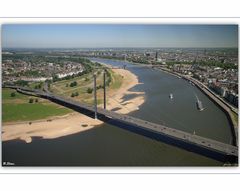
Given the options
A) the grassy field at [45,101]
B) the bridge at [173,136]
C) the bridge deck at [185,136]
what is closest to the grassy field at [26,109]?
the grassy field at [45,101]

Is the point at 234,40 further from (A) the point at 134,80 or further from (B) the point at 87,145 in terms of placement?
(A) the point at 134,80

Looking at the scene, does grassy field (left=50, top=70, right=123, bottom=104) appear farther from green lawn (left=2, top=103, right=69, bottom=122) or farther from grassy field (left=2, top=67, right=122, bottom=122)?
green lawn (left=2, top=103, right=69, bottom=122)

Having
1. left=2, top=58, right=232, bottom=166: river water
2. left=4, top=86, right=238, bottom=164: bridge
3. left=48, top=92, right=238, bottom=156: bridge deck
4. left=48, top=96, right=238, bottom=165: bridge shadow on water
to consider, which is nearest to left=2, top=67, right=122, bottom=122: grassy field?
left=4, top=86, right=238, bottom=164: bridge

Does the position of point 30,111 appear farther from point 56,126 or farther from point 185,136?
point 185,136

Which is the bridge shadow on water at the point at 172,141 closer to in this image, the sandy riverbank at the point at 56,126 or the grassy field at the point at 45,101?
the sandy riverbank at the point at 56,126
